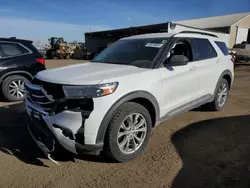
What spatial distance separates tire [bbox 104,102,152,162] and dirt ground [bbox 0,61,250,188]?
14 centimetres

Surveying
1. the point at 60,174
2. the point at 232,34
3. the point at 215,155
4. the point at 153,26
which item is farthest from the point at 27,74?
the point at 232,34

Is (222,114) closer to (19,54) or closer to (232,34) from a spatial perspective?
(19,54)

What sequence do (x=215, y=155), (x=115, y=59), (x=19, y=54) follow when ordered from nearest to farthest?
(x=215, y=155), (x=115, y=59), (x=19, y=54)

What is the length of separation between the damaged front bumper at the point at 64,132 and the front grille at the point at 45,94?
0.11m

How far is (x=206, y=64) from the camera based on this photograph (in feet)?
15.3

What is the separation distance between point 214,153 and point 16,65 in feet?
18.1

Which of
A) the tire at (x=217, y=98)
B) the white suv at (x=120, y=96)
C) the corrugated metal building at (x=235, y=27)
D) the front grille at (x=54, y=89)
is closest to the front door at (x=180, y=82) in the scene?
the white suv at (x=120, y=96)

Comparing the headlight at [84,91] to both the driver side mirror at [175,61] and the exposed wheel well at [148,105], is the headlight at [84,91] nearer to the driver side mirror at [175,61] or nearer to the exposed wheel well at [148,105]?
the exposed wheel well at [148,105]

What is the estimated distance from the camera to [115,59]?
4.23 metres

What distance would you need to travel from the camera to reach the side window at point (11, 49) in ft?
21.0

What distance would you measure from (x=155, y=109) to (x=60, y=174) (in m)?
1.61

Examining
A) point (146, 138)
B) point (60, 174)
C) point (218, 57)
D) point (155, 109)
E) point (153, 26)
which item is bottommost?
point (60, 174)

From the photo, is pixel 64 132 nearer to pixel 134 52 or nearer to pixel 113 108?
pixel 113 108

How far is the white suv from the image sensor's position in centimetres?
283
